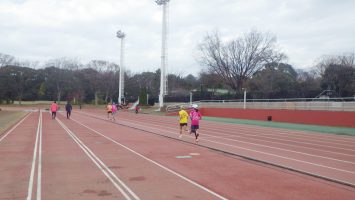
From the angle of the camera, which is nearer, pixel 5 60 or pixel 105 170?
pixel 105 170

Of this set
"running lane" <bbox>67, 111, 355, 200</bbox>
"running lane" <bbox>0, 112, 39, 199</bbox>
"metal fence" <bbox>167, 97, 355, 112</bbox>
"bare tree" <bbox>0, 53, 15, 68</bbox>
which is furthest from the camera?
"bare tree" <bbox>0, 53, 15, 68</bbox>

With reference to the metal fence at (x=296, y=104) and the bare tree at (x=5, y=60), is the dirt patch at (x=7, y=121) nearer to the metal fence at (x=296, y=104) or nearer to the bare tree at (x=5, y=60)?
the metal fence at (x=296, y=104)

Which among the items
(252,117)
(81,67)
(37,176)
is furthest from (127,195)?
(81,67)

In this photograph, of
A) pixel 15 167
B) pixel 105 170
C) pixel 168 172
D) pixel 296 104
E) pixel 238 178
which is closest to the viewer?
pixel 238 178

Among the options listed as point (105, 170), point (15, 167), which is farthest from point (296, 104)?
point (15, 167)

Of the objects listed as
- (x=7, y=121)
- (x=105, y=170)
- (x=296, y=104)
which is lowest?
(x=7, y=121)

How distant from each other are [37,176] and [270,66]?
2742 inches

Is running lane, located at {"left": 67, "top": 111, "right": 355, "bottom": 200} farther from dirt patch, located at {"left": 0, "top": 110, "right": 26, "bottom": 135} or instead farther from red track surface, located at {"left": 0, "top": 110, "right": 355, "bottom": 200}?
dirt patch, located at {"left": 0, "top": 110, "right": 26, "bottom": 135}

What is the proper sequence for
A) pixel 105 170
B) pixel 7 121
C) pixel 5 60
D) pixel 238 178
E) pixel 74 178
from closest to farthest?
pixel 74 178 → pixel 238 178 → pixel 105 170 → pixel 7 121 → pixel 5 60

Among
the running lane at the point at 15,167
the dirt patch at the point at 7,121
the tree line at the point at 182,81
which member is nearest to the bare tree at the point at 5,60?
the tree line at the point at 182,81

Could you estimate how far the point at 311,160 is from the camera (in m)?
13.6

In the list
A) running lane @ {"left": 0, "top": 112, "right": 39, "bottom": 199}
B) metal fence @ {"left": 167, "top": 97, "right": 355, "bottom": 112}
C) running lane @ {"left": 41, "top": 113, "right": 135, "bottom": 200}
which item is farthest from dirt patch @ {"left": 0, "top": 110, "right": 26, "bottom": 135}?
metal fence @ {"left": 167, "top": 97, "right": 355, "bottom": 112}

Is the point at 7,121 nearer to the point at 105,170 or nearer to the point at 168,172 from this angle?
the point at 105,170

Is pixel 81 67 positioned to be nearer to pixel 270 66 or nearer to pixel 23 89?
pixel 23 89
